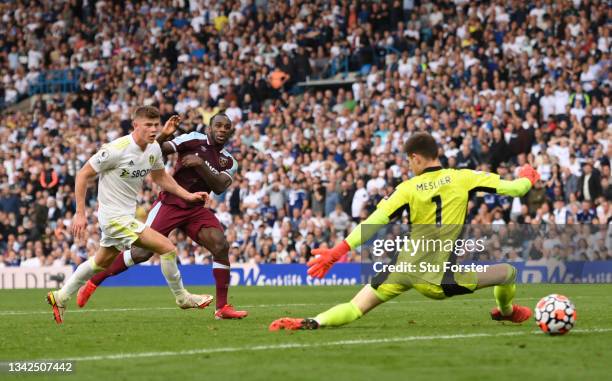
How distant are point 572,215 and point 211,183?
11.1 meters

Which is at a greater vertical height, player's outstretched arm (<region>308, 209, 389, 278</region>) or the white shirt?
the white shirt

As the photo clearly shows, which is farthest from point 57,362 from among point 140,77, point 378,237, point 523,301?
point 140,77

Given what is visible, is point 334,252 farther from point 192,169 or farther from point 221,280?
point 192,169

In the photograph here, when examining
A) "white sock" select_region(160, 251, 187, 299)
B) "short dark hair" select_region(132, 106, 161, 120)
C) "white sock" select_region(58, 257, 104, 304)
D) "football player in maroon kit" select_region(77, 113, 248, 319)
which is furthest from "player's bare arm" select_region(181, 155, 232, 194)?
"white sock" select_region(58, 257, 104, 304)

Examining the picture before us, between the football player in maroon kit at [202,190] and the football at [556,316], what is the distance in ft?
14.9

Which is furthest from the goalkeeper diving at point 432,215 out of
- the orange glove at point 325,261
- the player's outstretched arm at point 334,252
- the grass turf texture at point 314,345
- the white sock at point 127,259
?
the white sock at point 127,259

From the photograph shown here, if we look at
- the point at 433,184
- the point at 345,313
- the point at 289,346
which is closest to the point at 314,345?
the point at 289,346

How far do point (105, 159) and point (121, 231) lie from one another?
797mm

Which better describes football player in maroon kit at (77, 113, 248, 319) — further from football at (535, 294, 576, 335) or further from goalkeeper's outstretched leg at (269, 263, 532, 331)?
football at (535, 294, 576, 335)

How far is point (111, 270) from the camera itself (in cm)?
1273

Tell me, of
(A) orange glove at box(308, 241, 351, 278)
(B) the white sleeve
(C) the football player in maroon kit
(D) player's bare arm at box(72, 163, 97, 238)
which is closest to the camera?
(A) orange glove at box(308, 241, 351, 278)

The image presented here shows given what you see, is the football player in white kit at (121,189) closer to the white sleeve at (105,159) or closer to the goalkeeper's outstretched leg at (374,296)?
the white sleeve at (105,159)

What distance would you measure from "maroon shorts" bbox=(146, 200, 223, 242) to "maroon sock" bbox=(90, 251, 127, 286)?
0.62 m

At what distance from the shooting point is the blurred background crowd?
24031 mm
